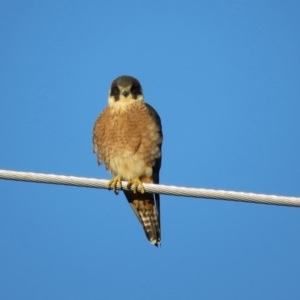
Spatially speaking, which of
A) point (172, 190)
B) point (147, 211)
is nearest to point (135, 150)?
point (147, 211)

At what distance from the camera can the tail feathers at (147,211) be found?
263 inches

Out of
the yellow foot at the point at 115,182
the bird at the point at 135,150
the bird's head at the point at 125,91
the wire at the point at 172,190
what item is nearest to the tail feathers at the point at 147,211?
the bird at the point at 135,150

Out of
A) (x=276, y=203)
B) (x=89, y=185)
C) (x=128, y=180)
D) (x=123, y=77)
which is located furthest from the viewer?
(x=123, y=77)

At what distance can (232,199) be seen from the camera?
403 cm

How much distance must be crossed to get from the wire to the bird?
1910mm

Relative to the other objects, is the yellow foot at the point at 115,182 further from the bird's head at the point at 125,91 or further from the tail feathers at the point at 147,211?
the bird's head at the point at 125,91

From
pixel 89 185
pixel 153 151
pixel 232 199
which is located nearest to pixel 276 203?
pixel 232 199

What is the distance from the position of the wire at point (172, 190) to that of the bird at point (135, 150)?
1910 millimetres

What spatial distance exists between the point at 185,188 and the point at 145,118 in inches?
103

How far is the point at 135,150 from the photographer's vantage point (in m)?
6.59

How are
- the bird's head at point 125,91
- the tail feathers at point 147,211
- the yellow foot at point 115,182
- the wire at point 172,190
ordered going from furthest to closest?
1. the bird's head at point 125,91
2. the tail feathers at point 147,211
3. the yellow foot at point 115,182
4. the wire at point 172,190

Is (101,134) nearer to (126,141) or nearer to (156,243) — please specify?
(126,141)

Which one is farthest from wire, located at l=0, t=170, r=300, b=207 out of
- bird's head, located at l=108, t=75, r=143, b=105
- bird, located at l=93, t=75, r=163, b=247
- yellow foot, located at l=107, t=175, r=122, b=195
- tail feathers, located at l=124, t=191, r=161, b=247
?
bird's head, located at l=108, t=75, r=143, b=105

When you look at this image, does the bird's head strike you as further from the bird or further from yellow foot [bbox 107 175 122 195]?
yellow foot [bbox 107 175 122 195]
